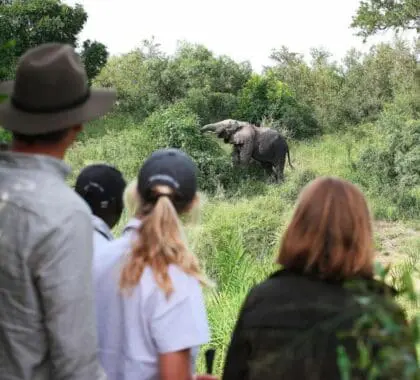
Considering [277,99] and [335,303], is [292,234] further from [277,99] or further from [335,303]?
[277,99]

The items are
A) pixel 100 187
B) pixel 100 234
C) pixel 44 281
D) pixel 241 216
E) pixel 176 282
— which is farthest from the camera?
pixel 241 216

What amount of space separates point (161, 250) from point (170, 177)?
0.18m

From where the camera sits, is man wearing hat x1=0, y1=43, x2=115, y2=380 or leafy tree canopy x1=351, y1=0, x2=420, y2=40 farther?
leafy tree canopy x1=351, y1=0, x2=420, y2=40

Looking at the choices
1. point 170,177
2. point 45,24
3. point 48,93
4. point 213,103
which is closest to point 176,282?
point 170,177

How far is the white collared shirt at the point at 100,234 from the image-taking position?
1914 millimetres

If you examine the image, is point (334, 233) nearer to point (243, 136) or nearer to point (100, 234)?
point (100, 234)

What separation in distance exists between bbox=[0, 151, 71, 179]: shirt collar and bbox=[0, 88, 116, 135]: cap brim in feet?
0.20

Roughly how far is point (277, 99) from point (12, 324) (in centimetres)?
1756

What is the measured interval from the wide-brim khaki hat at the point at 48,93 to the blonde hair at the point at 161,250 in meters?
0.27

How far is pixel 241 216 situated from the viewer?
9945 millimetres

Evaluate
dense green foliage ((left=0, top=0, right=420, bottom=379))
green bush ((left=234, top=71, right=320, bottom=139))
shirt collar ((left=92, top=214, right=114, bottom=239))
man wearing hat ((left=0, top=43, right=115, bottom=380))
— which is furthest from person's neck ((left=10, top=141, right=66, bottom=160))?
green bush ((left=234, top=71, right=320, bottom=139))

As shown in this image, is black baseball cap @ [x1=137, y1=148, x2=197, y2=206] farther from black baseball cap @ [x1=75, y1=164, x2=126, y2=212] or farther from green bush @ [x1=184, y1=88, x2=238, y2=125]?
green bush @ [x1=184, y1=88, x2=238, y2=125]

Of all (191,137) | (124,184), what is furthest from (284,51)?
(124,184)

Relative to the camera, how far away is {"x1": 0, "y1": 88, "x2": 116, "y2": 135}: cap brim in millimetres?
1612
